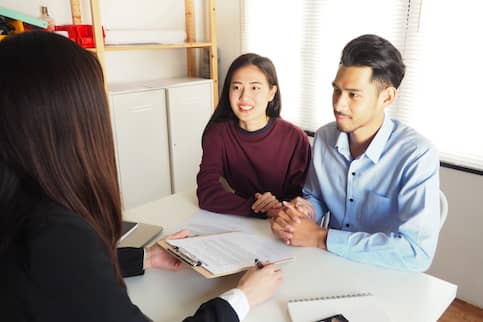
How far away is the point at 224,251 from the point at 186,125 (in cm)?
200

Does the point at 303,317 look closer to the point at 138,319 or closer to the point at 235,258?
the point at 235,258

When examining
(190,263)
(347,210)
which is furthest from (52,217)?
(347,210)

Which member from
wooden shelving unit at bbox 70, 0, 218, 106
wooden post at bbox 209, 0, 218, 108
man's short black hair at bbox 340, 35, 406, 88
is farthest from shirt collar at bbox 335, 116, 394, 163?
wooden post at bbox 209, 0, 218, 108

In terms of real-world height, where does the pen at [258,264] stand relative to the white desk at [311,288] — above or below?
above

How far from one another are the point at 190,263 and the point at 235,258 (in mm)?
127

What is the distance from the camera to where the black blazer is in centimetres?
65

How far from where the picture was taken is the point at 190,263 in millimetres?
1090

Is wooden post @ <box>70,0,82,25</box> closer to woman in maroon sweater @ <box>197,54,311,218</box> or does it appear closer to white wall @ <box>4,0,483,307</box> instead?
white wall @ <box>4,0,483,307</box>

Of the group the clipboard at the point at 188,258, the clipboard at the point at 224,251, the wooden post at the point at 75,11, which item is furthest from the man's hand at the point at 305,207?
the wooden post at the point at 75,11

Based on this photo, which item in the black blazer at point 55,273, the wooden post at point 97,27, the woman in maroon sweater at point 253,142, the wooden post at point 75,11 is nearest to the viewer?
the black blazer at point 55,273

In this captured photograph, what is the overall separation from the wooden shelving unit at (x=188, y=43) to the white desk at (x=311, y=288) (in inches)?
58.5

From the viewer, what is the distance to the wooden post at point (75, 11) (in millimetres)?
2654

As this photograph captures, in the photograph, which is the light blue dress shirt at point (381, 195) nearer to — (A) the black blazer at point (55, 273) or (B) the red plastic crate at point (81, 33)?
(A) the black blazer at point (55, 273)

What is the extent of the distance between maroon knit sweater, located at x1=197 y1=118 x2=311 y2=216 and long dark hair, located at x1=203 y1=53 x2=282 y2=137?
0.16ft
